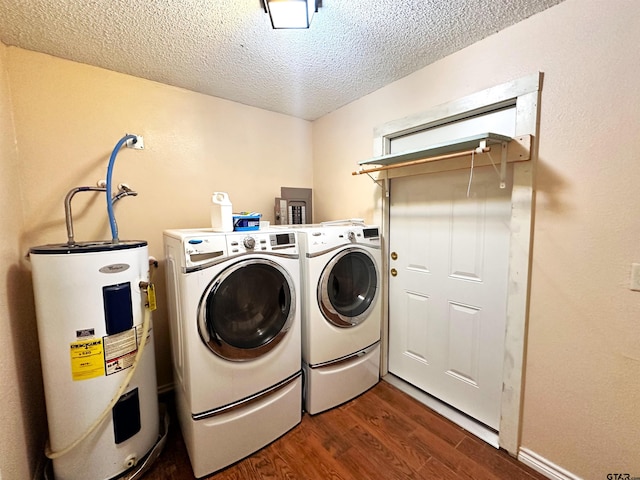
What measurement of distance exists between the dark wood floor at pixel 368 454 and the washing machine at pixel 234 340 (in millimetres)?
92

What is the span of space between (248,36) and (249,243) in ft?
3.63

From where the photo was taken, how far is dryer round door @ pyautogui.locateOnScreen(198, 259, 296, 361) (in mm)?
1276

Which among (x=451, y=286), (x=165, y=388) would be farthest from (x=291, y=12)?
(x=165, y=388)

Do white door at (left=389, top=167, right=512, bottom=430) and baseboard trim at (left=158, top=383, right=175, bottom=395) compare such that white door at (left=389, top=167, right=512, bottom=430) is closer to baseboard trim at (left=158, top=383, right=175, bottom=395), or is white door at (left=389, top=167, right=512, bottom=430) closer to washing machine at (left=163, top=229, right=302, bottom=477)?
washing machine at (left=163, top=229, right=302, bottom=477)

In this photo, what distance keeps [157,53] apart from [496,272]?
7.71 feet

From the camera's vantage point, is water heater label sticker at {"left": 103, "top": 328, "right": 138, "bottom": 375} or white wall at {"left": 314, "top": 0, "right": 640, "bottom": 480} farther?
water heater label sticker at {"left": 103, "top": 328, "right": 138, "bottom": 375}

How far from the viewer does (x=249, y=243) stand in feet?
4.46

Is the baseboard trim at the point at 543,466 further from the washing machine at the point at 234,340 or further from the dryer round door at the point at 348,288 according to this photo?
the washing machine at the point at 234,340

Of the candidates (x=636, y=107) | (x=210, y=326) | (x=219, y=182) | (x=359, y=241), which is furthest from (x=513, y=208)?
(x=219, y=182)

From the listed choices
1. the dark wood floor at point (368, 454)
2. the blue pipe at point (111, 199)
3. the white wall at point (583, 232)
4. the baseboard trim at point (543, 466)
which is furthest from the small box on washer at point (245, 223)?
the baseboard trim at point (543, 466)

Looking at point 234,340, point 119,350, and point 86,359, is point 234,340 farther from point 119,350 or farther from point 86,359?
point 86,359

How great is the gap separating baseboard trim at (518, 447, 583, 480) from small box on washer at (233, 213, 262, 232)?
1893 mm

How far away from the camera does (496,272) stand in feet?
4.94

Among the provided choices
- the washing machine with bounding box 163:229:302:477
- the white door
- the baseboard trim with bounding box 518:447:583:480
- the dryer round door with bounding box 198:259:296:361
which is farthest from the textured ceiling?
the baseboard trim with bounding box 518:447:583:480
